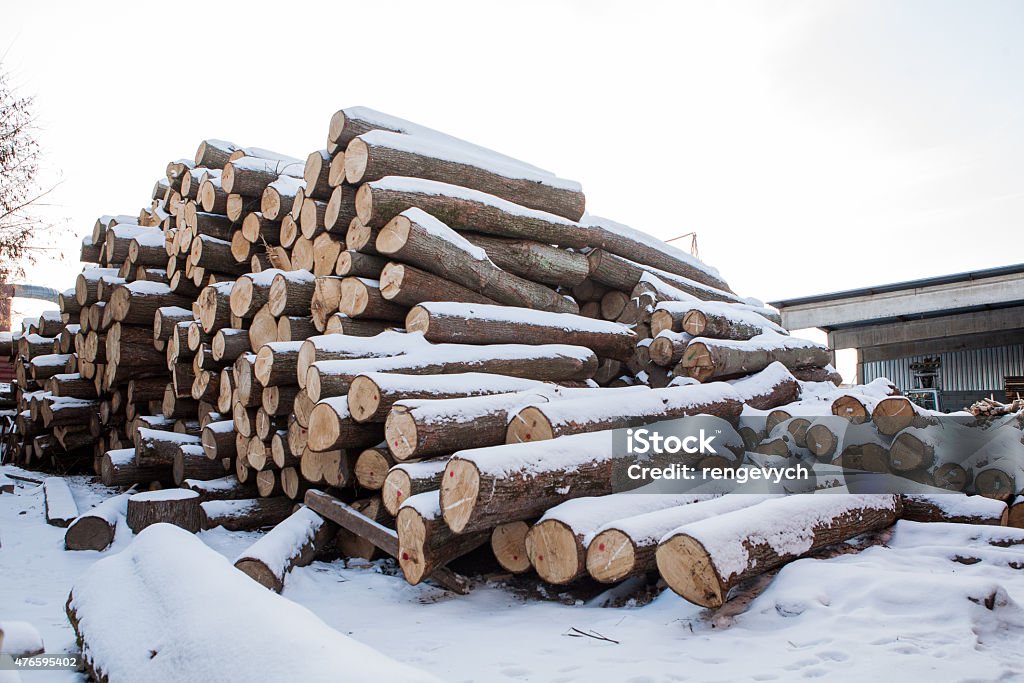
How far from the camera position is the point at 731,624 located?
3.67 metres

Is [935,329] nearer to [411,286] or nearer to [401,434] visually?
[411,286]

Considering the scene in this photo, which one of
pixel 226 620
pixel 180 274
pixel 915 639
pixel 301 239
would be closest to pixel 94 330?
pixel 180 274

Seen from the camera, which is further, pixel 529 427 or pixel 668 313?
pixel 668 313

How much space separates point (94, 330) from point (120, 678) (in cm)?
856

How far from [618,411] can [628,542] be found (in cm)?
165

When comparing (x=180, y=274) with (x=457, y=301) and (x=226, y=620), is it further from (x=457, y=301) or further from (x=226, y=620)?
(x=226, y=620)

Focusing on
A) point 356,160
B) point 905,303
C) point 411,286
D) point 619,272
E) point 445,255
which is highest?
point 905,303

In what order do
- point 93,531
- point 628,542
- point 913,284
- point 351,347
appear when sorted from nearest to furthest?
point 628,542 < point 93,531 < point 351,347 < point 913,284

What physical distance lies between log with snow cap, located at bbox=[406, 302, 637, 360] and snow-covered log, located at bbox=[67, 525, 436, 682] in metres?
3.10

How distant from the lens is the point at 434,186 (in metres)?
7.20

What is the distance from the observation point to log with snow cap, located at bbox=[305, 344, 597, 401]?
222 inches

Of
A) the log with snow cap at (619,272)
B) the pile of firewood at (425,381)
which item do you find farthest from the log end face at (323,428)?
the log with snow cap at (619,272)

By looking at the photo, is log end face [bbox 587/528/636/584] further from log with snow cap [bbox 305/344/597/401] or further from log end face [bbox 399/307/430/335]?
log end face [bbox 399/307/430/335]

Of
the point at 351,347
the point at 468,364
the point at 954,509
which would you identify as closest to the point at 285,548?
the point at 351,347
